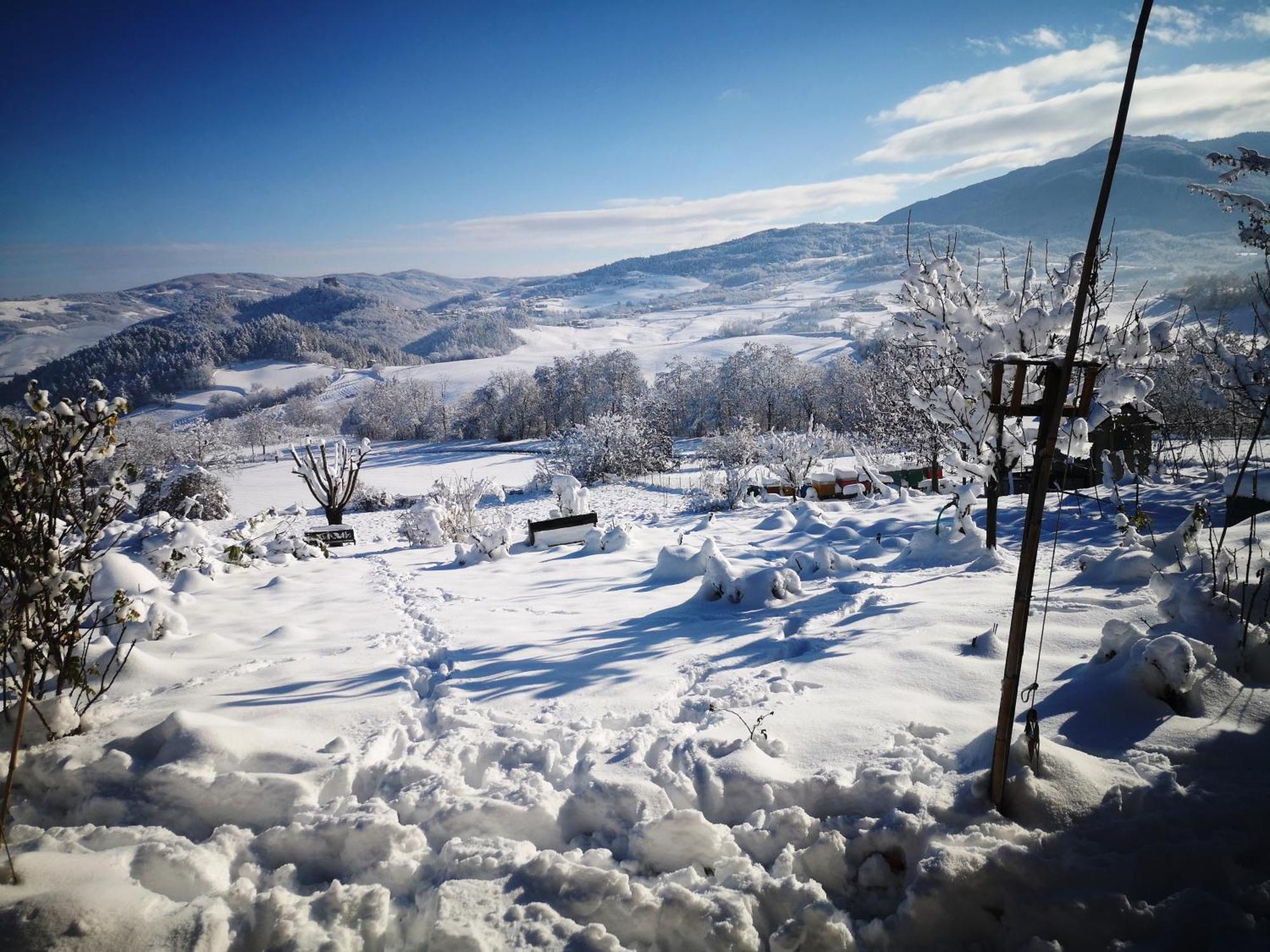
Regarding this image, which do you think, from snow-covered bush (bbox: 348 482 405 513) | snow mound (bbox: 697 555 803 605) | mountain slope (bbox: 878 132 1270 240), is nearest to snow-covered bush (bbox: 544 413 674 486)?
snow-covered bush (bbox: 348 482 405 513)

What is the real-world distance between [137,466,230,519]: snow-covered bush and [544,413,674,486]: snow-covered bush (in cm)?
1532

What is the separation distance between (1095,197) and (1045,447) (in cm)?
15150

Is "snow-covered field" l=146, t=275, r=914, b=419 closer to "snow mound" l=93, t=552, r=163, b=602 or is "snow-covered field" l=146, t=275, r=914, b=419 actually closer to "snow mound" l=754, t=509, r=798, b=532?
"snow mound" l=754, t=509, r=798, b=532

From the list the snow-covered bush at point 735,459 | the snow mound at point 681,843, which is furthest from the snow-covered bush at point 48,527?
the snow-covered bush at point 735,459

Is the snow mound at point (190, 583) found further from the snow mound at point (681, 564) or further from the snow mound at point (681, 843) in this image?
the snow mound at point (681, 843)

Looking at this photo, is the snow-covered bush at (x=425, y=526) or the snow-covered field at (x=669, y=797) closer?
the snow-covered field at (x=669, y=797)

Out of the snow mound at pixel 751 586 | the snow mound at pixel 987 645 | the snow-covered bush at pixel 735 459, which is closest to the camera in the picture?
the snow mound at pixel 987 645

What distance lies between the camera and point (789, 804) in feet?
9.27

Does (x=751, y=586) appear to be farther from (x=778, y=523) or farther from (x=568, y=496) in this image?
(x=568, y=496)

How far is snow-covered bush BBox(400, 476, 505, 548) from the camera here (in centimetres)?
1409

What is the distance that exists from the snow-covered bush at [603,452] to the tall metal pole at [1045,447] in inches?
1180

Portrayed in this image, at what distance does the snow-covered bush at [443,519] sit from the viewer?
14.1 metres

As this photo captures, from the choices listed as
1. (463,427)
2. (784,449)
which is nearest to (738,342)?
(463,427)

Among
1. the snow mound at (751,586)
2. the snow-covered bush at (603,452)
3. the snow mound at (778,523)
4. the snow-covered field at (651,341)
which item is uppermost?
the snow-covered field at (651,341)
